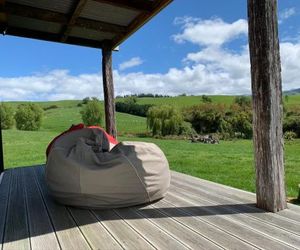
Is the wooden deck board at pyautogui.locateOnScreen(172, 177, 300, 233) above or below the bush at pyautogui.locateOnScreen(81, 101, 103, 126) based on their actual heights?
below

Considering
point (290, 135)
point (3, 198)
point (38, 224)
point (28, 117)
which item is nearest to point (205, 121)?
point (290, 135)

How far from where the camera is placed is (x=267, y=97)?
2.36 meters

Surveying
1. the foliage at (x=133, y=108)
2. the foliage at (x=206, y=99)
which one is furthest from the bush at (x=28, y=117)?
the foliage at (x=206, y=99)

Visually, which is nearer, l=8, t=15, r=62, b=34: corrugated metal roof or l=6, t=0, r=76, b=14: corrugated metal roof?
l=6, t=0, r=76, b=14: corrugated metal roof

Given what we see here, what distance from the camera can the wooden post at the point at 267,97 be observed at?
7.69ft

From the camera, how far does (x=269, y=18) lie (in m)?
2.34

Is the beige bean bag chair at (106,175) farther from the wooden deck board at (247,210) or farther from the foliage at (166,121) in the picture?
the foliage at (166,121)

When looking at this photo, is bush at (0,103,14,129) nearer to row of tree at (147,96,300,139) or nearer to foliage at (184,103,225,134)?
row of tree at (147,96,300,139)

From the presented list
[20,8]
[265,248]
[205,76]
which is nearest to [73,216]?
[265,248]

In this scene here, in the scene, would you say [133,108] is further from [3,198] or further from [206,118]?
[3,198]

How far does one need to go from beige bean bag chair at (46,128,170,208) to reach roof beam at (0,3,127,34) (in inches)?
81.3

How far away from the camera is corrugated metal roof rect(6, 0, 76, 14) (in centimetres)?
385

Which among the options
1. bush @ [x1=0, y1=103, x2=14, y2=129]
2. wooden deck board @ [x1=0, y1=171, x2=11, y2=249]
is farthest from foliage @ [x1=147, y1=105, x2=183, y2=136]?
wooden deck board @ [x1=0, y1=171, x2=11, y2=249]

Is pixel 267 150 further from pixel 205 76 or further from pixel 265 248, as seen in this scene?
pixel 205 76
